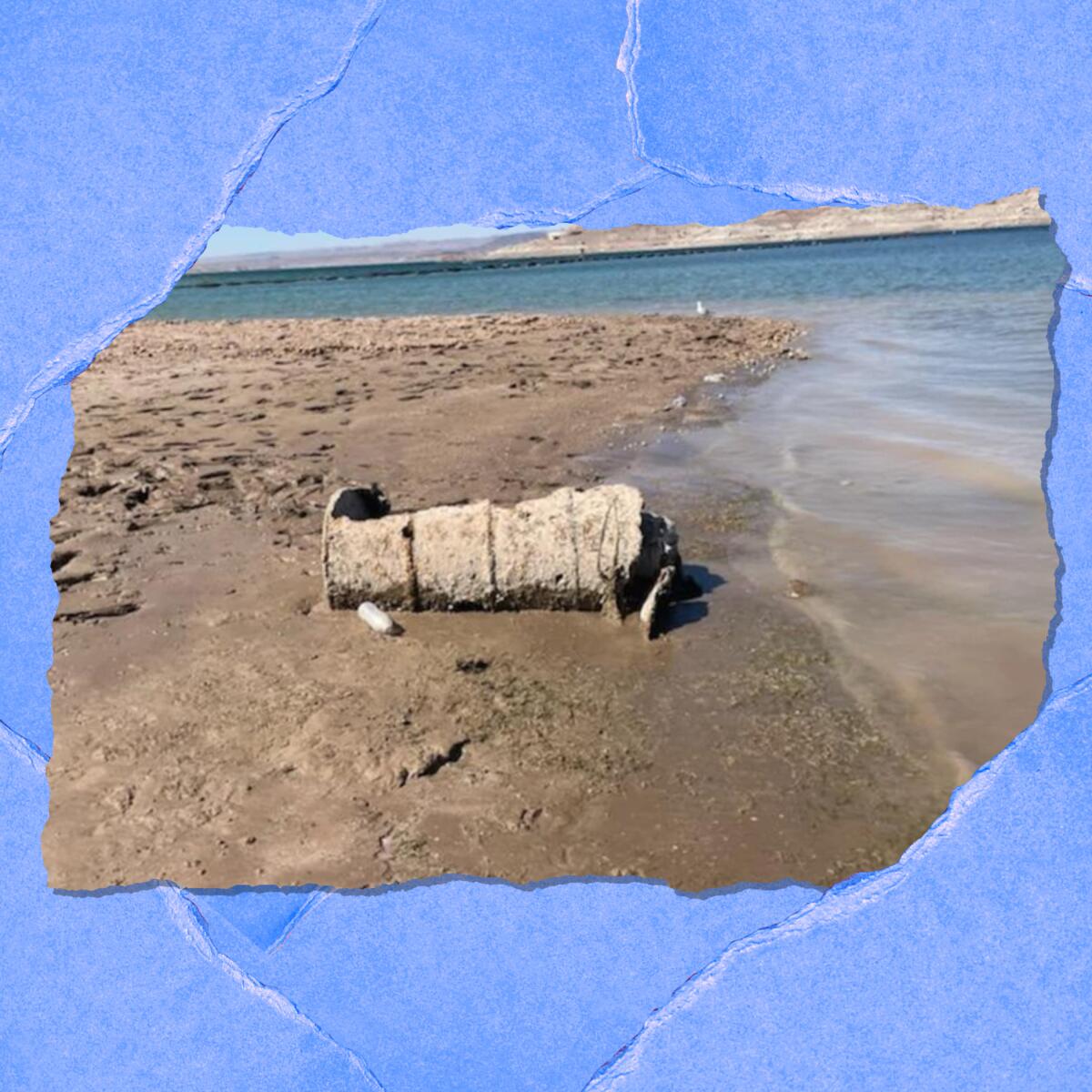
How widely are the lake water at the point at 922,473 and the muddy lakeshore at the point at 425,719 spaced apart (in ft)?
0.73

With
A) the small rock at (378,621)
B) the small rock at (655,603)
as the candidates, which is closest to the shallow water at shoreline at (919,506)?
the small rock at (655,603)

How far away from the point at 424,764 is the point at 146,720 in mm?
941

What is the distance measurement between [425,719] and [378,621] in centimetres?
72

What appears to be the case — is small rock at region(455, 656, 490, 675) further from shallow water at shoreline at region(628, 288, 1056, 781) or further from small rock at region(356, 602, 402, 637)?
shallow water at shoreline at region(628, 288, 1056, 781)

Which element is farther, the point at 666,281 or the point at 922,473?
the point at 666,281

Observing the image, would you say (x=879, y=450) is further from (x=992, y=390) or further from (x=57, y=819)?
(x=57, y=819)

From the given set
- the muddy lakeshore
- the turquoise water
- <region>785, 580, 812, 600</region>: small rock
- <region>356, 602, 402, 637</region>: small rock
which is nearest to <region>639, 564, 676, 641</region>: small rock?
the muddy lakeshore

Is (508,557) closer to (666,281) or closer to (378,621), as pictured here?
(378,621)

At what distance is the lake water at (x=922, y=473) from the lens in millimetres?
3316

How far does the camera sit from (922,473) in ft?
17.7

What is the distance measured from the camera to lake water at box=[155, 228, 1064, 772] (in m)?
3.32

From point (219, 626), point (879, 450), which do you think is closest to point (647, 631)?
Answer: point (219, 626)

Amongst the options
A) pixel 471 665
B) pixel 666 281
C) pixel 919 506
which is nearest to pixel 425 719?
pixel 471 665

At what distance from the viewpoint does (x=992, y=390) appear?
7480mm
